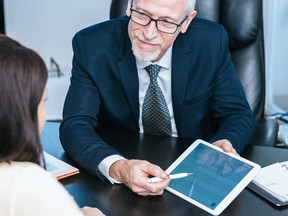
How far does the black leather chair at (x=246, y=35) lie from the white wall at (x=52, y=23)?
1.13 m

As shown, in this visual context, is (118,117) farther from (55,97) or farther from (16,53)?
(55,97)

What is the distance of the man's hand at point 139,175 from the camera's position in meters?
1.08

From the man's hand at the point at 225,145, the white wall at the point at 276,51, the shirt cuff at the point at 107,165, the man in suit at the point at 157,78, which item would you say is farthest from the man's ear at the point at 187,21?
the white wall at the point at 276,51

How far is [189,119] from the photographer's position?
5.37ft

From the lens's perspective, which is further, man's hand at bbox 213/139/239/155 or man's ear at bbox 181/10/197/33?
man's ear at bbox 181/10/197/33

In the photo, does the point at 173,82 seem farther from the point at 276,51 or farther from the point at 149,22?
the point at 276,51

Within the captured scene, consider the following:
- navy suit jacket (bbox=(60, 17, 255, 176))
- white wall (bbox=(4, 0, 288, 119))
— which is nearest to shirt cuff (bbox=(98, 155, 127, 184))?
navy suit jacket (bbox=(60, 17, 255, 176))

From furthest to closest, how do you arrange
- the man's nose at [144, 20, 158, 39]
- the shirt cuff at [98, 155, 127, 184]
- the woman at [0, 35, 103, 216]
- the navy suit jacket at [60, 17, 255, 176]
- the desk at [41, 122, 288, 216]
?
the navy suit jacket at [60, 17, 255, 176] → the man's nose at [144, 20, 158, 39] → the shirt cuff at [98, 155, 127, 184] → the desk at [41, 122, 288, 216] → the woman at [0, 35, 103, 216]

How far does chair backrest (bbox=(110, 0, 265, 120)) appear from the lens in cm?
180

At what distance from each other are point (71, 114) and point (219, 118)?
20.6 inches

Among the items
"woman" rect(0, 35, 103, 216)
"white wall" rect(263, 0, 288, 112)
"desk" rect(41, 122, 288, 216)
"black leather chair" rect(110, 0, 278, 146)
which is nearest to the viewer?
"woman" rect(0, 35, 103, 216)

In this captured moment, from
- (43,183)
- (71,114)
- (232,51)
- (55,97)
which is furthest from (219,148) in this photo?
(55,97)

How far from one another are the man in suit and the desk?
8cm

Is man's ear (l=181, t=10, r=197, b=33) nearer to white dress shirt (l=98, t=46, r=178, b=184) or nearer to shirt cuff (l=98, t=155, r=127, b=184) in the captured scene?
white dress shirt (l=98, t=46, r=178, b=184)
